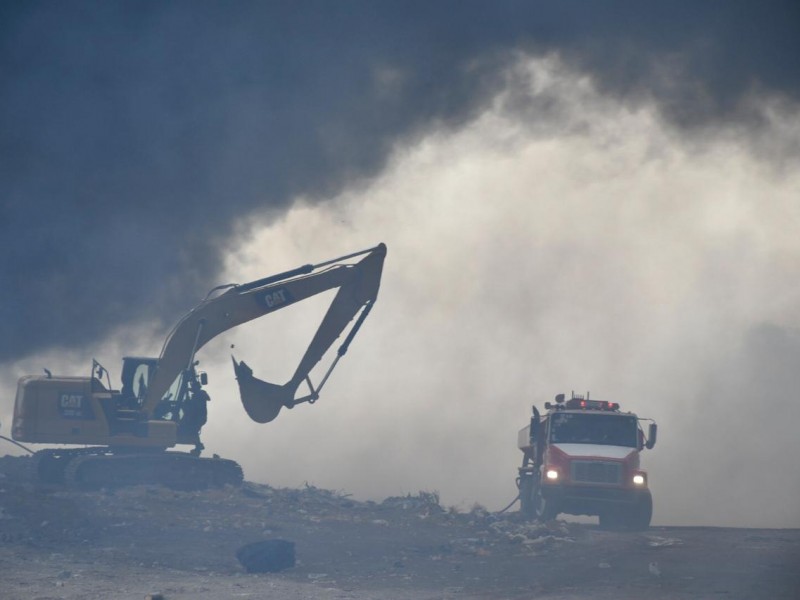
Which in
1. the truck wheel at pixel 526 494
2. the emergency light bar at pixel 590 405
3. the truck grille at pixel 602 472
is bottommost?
the truck wheel at pixel 526 494

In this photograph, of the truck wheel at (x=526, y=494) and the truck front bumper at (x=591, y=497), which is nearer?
the truck front bumper at (x=591, y=497)

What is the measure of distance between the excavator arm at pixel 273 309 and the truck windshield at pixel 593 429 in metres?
6.57

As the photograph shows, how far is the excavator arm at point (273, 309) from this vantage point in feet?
90.1

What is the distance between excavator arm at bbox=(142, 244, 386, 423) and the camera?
2747 cm

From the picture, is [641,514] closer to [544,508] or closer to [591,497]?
[591,497]

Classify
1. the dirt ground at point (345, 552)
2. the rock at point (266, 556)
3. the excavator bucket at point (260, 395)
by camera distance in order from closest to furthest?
1. the dirt ground at point (345, 552)
2. the rock at point (266, 556)
3. the excavator bucket at point (260, 395)

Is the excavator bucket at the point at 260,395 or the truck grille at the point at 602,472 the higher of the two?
the excavator bucket at the point at 260,395

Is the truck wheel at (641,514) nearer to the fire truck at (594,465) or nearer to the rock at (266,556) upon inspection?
the fire truck at (594,465)

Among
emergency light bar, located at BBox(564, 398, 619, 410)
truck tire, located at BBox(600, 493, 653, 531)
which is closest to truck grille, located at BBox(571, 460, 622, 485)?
truck tire, located at BBox(600, 493, 653, 531)

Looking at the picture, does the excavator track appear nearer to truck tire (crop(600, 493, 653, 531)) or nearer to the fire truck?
the fire truck

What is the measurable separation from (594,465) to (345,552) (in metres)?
8.32

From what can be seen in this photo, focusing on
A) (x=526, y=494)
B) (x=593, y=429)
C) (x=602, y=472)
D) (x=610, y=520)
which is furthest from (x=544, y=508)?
(x=526, y=494)

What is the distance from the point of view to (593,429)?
94.1 ft

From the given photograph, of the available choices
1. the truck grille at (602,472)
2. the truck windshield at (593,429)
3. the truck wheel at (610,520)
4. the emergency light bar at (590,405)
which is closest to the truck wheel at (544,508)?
the truck grille at (602,472)
